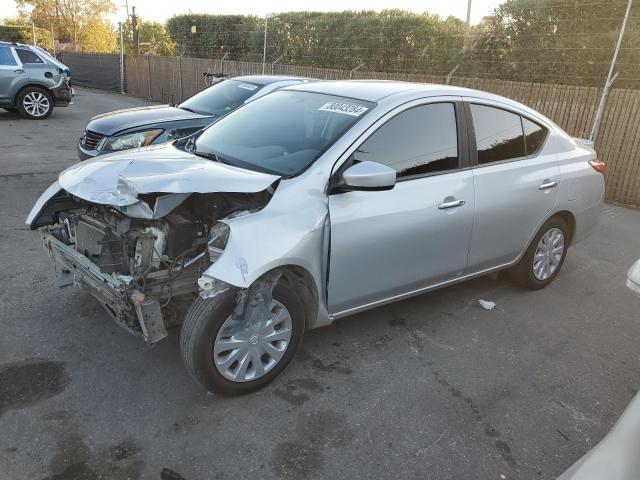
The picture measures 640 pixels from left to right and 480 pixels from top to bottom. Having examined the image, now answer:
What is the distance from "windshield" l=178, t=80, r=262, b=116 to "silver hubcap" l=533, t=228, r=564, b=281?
176 inches

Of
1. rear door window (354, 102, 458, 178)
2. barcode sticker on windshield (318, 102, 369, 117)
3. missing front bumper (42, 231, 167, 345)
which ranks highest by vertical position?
barcode sticker on windshield (318, 102, 369, 117)

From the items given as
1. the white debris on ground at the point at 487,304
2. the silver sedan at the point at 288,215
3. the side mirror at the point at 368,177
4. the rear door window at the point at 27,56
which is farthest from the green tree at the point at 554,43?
the rear door window at the point at 27,56

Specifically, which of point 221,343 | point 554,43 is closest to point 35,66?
point 554,43

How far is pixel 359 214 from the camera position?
3236 millimetres

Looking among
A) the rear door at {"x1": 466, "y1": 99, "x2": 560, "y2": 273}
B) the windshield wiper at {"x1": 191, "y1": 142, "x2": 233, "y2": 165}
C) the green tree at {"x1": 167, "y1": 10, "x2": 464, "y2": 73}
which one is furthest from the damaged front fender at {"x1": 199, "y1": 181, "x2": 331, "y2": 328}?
the green tree at {"x1": 167, "y1": 10, "x2": 464, "y2": 73}

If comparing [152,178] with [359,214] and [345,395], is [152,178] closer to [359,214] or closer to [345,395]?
[359,214]

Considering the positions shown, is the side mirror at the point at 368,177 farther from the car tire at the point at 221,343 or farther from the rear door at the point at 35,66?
the rear door at the point at 35,66

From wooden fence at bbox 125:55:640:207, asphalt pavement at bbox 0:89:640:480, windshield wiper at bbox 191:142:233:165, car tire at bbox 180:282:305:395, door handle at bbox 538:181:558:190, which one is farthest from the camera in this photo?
wooden fence at bbox 125:55:640:207

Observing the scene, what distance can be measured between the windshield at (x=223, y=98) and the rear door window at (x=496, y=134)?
13.5 feet

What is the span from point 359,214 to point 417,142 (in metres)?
0.76

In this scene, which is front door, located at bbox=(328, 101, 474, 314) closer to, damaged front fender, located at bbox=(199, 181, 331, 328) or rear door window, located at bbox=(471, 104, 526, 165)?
damaged front fender, located at bbox=(199, 181, 331, 328)

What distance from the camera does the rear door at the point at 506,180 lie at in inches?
156

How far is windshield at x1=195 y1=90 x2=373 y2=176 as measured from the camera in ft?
11.0

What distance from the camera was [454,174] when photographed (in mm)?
3771
